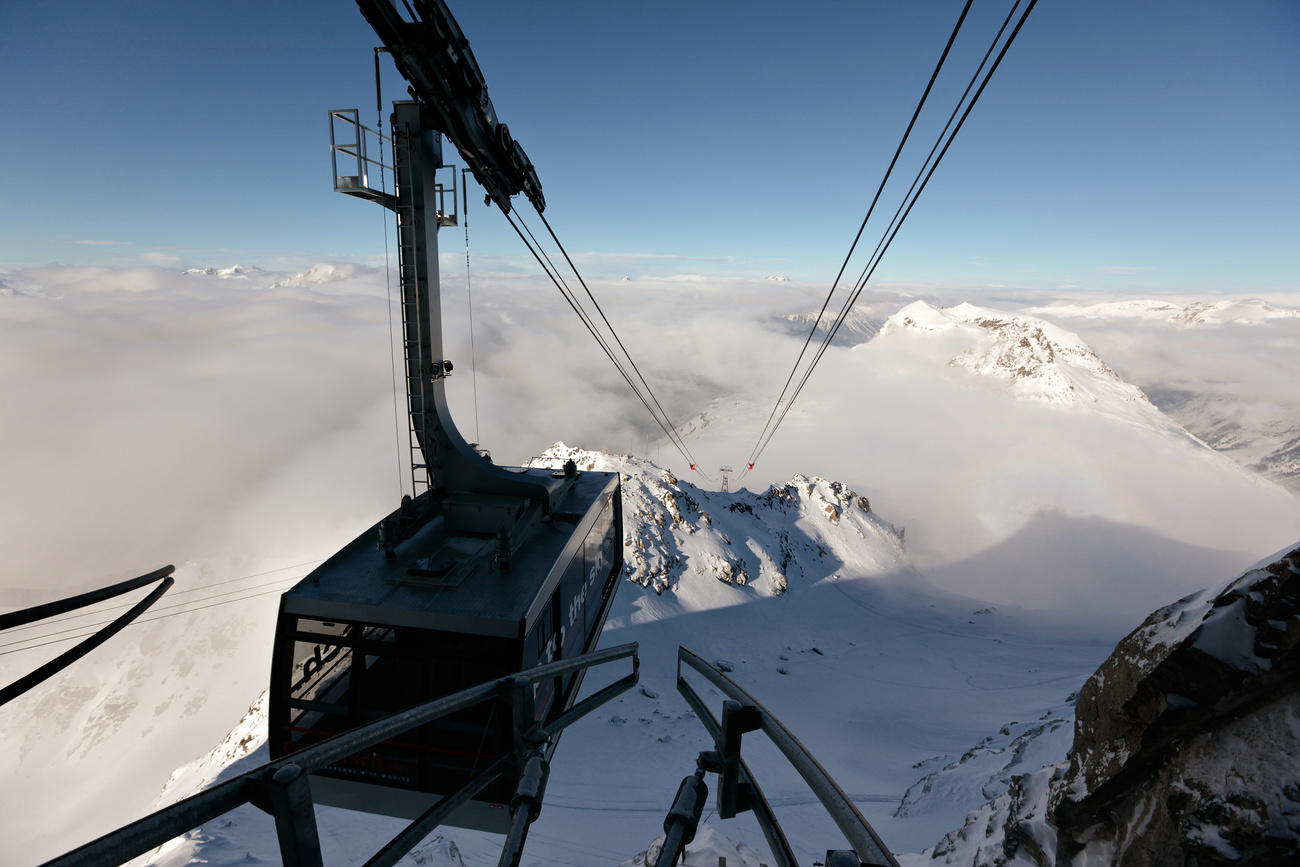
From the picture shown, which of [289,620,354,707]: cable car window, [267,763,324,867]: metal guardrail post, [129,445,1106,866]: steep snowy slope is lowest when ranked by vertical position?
[129,445,1106,866]: steep snowy slope

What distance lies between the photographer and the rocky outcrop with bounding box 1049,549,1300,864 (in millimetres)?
5117

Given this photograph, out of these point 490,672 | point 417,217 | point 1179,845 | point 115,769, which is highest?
point 417,217

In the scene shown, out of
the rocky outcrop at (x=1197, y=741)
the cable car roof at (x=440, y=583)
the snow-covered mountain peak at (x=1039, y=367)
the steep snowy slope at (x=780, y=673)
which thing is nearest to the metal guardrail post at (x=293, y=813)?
the cable car roof at (x=440, y=583)

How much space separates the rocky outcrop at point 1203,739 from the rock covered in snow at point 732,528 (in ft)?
104

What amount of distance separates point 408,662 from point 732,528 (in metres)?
42.3

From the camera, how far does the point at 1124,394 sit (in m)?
180

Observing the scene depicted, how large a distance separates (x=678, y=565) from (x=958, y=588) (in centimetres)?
3529

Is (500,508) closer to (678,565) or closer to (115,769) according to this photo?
(678,565)

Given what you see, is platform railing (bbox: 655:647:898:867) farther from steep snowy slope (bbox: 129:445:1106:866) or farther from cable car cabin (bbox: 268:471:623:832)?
steep snowy slope (bbox: 129:445:1106:866)

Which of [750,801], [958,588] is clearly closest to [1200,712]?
[750,801]

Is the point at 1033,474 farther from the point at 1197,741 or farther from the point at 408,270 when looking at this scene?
the point at 408,270

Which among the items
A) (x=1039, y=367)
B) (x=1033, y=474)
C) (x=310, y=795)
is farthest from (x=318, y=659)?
(x=1039, y=367)

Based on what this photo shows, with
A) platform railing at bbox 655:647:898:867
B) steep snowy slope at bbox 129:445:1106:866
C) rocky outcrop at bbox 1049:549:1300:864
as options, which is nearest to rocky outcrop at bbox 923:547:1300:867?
rocky outcrop at bbox 1049:549:1300:864

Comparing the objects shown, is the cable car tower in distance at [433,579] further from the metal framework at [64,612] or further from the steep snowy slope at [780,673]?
the steep snowy slope at [780,673]
